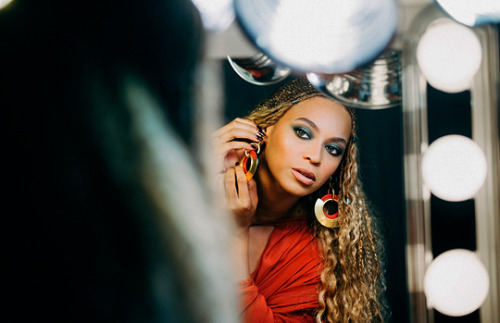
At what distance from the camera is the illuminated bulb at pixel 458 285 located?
0.71 m

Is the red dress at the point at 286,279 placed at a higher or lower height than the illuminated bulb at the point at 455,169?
lower

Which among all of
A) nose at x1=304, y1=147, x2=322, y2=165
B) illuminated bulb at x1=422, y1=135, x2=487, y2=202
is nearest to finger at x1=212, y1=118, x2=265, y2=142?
nose at x1=304, y1=147, x2=322, y2=165

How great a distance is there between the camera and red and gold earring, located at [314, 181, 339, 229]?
→ 744 millimetres

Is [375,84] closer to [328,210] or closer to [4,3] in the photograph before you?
[328,210]

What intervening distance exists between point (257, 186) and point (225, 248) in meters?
0.15

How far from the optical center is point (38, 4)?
82cm

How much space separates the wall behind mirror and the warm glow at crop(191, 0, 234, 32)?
15cm

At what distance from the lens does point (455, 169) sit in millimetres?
721

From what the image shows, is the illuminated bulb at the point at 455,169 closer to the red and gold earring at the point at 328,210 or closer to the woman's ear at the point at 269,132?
the red and gold earring at the point at 328,210

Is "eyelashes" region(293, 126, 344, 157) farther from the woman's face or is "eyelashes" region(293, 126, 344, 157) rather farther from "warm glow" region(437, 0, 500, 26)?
"warm glow" region(437, 0, 500, 26)

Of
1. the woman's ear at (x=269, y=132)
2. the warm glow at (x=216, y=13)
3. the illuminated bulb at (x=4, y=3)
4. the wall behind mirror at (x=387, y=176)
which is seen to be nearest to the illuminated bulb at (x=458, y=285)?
the wall behind mirror at (x=387, y=176)

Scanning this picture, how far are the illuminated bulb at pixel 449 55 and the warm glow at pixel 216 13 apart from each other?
41 centimetres

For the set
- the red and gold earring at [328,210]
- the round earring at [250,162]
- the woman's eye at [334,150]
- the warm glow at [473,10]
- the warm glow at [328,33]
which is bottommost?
the red and gold earring at [328,210]

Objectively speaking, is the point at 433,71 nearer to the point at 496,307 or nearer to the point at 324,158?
the point at 324,158
